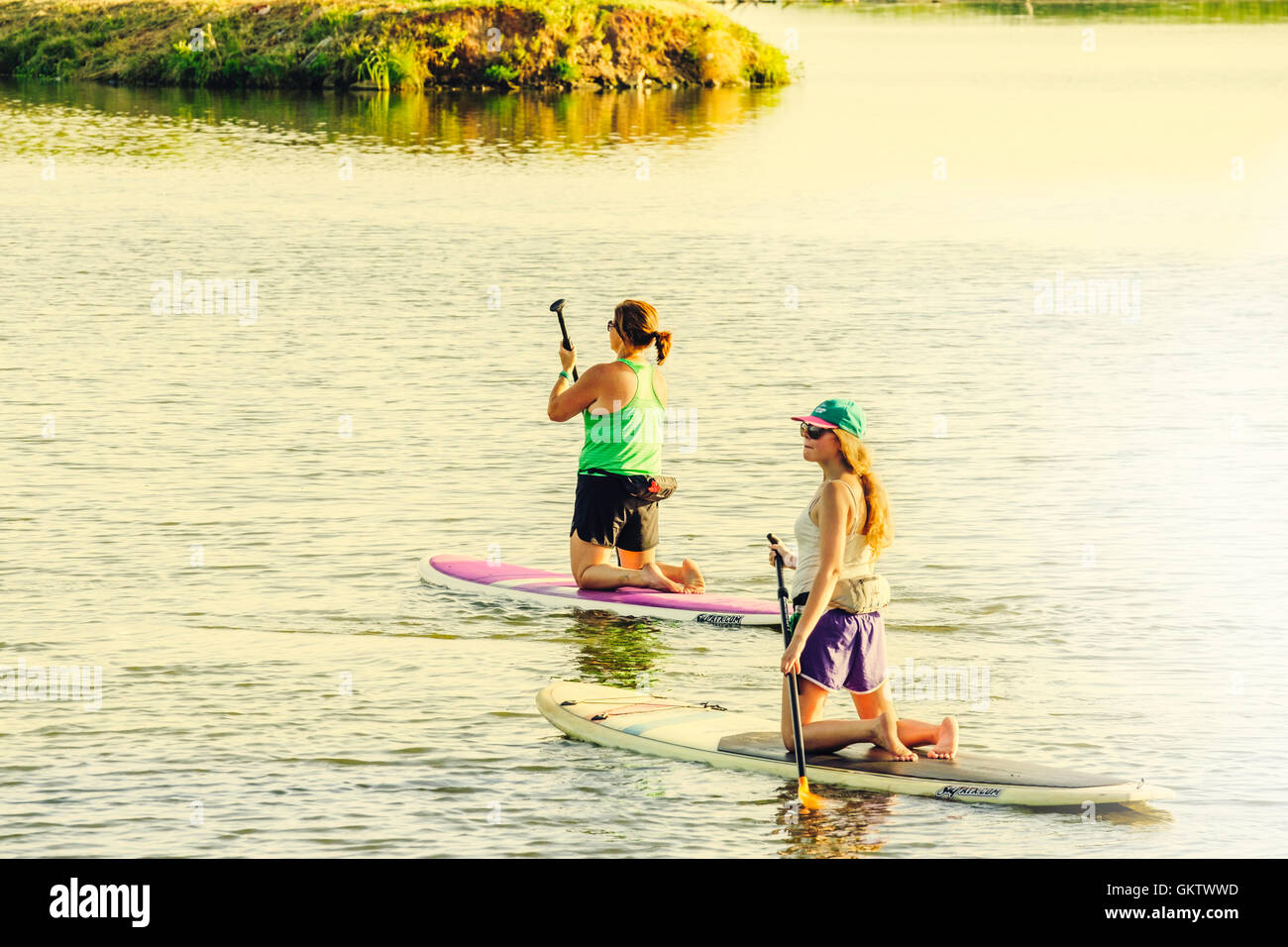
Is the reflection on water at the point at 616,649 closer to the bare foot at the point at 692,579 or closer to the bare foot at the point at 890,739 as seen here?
the bare foot at the point at 692,579

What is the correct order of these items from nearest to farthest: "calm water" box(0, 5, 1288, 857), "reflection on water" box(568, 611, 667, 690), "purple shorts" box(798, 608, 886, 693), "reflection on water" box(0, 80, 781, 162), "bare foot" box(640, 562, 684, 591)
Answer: "purple shorts" box(798, 608, 886, 693) → "calm water" box(0, 5, 1288, 857) → "reflection on water" box(568, 611, 667, 690) → "bare foot" box(640, 562, 684, 591) → "reflection on water" box(0, 80, 781, 162)

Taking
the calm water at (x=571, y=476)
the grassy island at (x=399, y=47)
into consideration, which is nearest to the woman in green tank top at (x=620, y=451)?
the calm water at (x=571, y=476)

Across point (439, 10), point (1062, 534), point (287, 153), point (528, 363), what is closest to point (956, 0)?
point (439, 10)

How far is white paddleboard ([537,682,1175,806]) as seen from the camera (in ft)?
32.1

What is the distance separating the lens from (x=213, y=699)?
11758mm

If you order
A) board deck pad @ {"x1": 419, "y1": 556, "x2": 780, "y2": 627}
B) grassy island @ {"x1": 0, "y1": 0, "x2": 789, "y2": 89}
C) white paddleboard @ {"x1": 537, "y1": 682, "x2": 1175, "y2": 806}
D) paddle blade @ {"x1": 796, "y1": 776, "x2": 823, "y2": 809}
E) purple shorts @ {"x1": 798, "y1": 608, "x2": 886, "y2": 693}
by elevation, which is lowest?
paddle blade @ {"x1": 796, "y1": 776, "x2": 823, "y2": 809}

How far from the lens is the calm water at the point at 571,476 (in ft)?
33.7

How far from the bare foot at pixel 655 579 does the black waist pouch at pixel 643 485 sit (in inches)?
23.3

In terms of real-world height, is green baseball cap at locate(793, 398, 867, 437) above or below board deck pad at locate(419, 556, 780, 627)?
above

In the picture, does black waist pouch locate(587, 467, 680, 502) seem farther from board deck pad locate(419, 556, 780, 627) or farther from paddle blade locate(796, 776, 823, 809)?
paddle blade locate(796, 776, 823, 809)

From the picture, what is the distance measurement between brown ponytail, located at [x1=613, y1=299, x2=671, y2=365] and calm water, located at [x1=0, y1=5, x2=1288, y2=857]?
2.00m

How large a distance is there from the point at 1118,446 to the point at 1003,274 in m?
12.3

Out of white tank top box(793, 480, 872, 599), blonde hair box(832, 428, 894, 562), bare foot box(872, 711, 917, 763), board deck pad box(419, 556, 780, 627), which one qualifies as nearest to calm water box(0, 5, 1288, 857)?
board deck pad box(419, 556, 780, 627)

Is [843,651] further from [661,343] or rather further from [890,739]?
[661,343]
